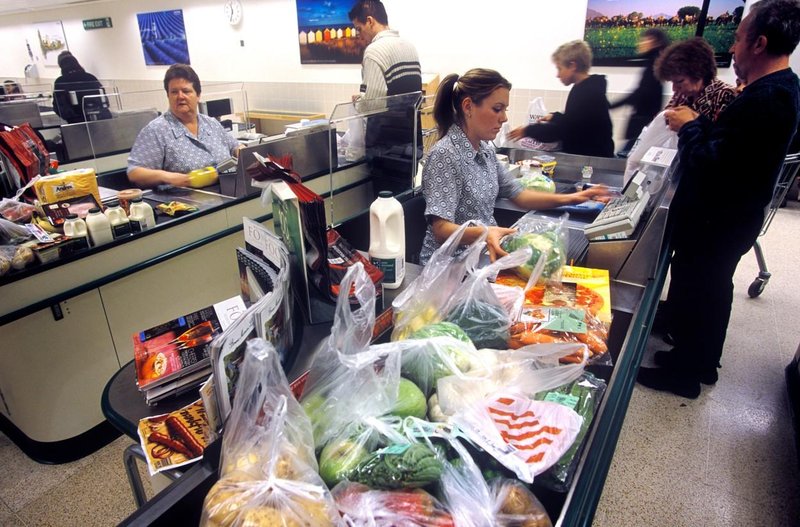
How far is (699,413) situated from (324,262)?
7.11 feet

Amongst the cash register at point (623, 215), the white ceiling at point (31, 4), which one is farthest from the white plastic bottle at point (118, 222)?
the white ceiling at point (31, 4)

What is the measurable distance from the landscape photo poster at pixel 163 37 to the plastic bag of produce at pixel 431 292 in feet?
24.2

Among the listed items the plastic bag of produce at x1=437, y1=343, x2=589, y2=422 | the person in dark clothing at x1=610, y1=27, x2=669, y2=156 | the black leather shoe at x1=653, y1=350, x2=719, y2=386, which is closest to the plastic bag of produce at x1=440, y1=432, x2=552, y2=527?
the plastic bag of produce at x1=437, y1=343, x2=589, y2=422

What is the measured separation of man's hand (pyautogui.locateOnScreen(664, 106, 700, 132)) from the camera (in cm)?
244

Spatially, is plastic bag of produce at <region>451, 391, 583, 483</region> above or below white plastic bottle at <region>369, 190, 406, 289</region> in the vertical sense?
below

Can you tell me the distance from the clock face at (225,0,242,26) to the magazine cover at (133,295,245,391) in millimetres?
6450

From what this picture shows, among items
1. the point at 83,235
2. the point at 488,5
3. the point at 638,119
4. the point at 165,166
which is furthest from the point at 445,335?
the point at 488,5

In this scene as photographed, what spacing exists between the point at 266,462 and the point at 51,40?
448 inches

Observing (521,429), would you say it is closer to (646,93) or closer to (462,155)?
(462,155)

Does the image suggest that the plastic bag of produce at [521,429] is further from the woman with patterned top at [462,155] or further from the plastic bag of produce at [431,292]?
the woman with patterned top at [462,155]

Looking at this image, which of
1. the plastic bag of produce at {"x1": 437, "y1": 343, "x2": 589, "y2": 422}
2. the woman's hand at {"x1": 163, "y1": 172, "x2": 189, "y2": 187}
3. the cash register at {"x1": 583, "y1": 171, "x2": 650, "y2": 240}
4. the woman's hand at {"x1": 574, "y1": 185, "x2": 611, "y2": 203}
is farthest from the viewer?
the woman's hand at {"x1": 163, "y1": 172, "x2": 189, "y2": 187}

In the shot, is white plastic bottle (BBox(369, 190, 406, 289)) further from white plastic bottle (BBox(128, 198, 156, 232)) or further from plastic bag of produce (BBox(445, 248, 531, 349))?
white plastic bottle (BBox(128, 198, 156, 232))

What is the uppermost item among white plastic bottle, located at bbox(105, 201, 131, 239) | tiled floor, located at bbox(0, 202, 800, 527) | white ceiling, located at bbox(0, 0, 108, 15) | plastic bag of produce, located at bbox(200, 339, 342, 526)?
white ceiling, located at bbox(0, 0, 108, 15)

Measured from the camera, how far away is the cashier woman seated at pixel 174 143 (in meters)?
2.81
